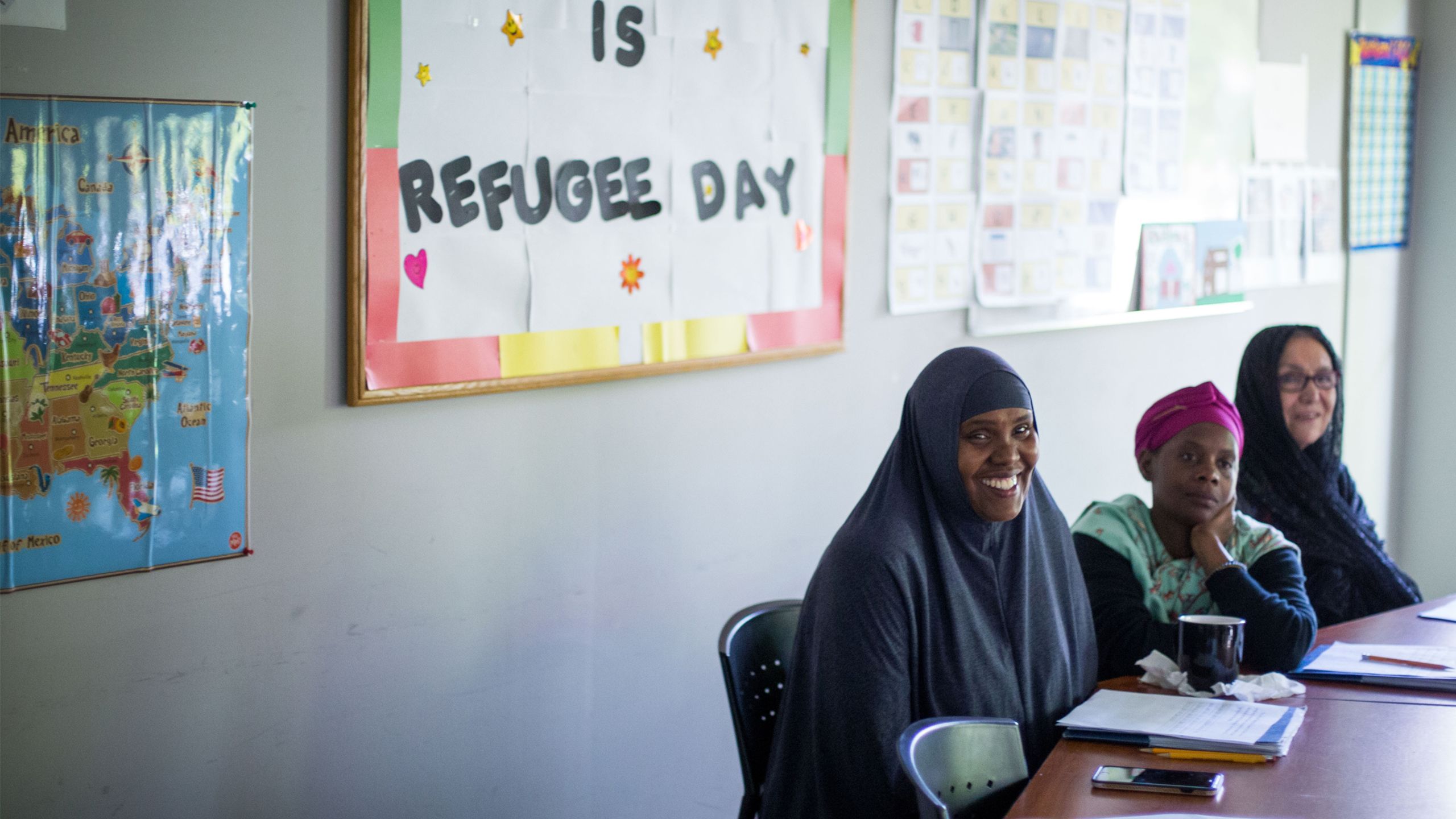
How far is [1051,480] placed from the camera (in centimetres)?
346

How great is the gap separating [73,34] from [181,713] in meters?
0.97

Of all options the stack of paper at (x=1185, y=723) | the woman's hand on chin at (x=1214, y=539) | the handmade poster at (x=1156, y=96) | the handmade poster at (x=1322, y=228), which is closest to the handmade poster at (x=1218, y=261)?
the handmade poster at (x=1156, y=96)

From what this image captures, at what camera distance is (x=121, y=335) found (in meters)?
1.75

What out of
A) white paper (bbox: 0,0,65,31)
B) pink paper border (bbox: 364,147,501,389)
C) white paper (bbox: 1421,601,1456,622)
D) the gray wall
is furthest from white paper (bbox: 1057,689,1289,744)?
white paper (bbox: 0,0,65,31)

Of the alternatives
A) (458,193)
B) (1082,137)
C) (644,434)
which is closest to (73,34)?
(458,193)


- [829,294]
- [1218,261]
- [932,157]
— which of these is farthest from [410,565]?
[1218,261]

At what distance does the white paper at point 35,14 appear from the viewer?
162cm

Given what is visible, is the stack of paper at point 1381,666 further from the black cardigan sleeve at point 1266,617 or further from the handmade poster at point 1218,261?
the handmade poster at point 1218,261

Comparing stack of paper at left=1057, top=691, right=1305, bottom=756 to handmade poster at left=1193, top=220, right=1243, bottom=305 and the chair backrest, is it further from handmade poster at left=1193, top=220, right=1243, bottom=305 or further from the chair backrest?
handmade poster at left=1193, top=220, right=1243, bottom=305

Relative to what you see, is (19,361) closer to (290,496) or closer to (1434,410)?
(290,496)

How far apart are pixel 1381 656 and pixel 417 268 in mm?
1779

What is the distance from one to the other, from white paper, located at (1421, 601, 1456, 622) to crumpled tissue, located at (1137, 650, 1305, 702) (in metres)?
0.65

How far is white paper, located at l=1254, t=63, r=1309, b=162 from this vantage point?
4.11 m

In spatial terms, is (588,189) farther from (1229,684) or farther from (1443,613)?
(1443,613)
